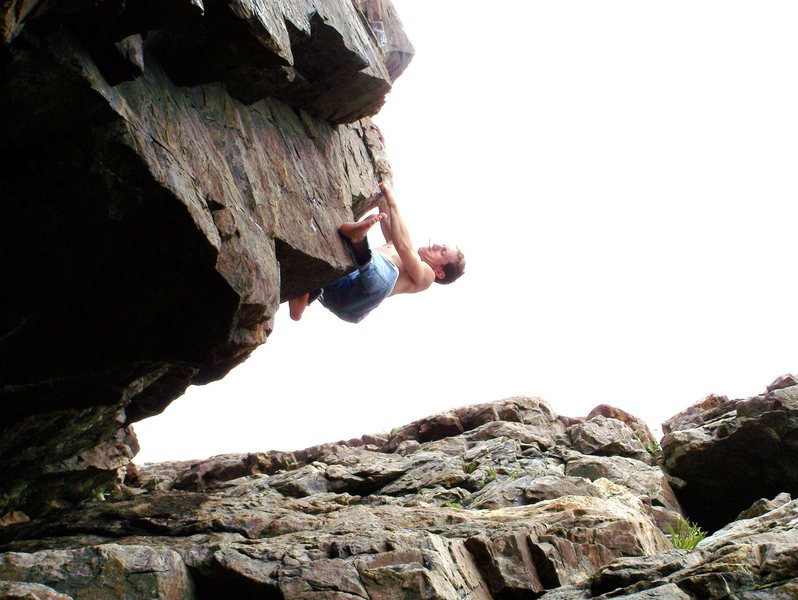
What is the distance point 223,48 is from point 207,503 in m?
5.88

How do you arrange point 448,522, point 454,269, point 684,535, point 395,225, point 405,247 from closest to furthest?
point 448,522
point 684,535
point 405,247
point 395,225
point 454,269

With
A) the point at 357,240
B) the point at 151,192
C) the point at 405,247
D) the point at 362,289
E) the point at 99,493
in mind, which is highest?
the point at 405,247

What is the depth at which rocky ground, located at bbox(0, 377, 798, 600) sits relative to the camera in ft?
20.7

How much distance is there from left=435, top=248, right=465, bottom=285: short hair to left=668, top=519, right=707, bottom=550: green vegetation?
17.6ft

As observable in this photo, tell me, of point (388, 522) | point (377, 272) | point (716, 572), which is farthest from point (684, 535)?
point (377, 272)

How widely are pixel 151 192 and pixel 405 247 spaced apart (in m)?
5.49

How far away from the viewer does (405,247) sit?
1178 centimetres

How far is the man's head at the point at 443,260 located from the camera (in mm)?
13164

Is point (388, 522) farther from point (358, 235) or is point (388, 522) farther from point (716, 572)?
point (716, 572)

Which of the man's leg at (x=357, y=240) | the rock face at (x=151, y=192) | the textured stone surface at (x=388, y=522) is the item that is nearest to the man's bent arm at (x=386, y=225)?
the rock face at (x=151, y=192)

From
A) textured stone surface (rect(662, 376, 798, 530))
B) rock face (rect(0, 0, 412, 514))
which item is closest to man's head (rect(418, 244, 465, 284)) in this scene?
rock face (rect(0, 0, 412, 514))

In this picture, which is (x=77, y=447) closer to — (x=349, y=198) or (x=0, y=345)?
(x=0, y=345)

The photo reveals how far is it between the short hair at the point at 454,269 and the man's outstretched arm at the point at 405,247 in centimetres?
87

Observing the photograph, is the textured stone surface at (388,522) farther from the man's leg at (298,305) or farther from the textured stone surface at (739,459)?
the man's leg at (298,305)
